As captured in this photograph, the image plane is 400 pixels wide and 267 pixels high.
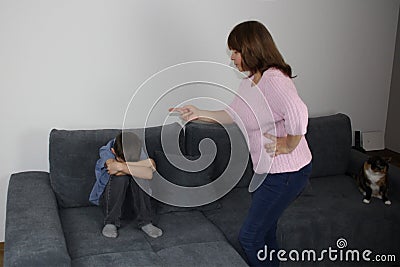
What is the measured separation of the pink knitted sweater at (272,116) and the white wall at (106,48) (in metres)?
0.92

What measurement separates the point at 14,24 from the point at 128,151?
0.92 meters

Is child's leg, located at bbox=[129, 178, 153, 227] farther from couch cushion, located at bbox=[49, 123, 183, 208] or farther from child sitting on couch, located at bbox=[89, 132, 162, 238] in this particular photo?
couch cushion, located at bbox=[49, 123, 183, 208]

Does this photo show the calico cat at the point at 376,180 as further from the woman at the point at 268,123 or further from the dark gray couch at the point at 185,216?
the woman at the point at 268,123

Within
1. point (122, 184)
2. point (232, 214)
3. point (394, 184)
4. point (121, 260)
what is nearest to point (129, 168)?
point (122, 184)

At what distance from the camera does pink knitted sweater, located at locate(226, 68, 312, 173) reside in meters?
1.97

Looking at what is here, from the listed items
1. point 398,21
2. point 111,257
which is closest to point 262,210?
point 111,257

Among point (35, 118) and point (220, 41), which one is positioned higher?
point (220, 41)

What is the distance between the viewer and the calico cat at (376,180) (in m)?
2.85

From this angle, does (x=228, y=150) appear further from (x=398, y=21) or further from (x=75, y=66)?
(x=398, y=21)

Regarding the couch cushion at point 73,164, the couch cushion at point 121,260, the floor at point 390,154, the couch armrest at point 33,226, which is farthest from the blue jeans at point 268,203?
the floor at point 390,154

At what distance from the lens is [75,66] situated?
2.85 meters

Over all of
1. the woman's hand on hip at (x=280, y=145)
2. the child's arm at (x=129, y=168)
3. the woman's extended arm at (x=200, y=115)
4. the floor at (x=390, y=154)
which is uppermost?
the woman's extended arm at (x=200, y=115)

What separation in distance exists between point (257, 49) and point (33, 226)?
116 cm

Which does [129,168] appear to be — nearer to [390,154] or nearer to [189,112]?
[189,112]
